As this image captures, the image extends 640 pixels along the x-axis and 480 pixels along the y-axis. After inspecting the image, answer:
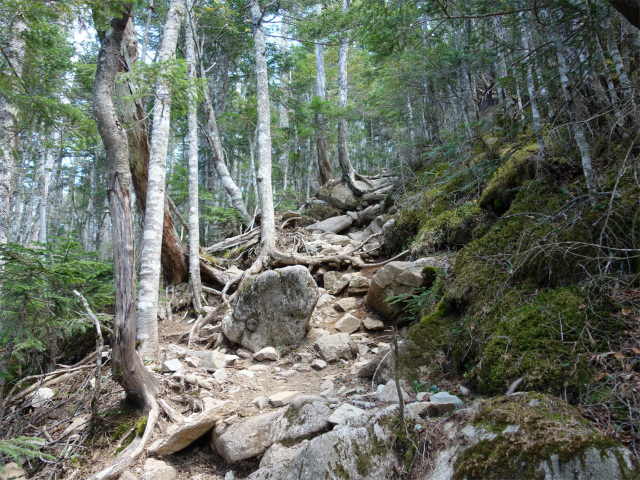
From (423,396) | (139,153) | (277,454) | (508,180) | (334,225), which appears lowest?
(277,454)

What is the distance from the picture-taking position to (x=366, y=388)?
409cm

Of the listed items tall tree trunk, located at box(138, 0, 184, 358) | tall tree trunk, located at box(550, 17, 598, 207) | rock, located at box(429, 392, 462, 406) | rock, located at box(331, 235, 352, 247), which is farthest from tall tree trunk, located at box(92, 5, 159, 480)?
rock, located at box(331, 235, 352, 247)

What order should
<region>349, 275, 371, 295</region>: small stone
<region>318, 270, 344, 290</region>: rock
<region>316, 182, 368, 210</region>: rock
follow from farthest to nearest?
1. <region>316, 182, 368, 210</region>: rock
2. <region>318, 270, 344, 290</region>: rock
3. <region>349, 275, 371, 295</region>: small stone

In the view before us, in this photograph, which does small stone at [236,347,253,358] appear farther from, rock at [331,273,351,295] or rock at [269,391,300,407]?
rock at [331,273,351,295]

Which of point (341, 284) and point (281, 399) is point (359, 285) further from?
point (281, 399)

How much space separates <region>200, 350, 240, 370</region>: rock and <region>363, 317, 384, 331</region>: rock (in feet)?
8.02

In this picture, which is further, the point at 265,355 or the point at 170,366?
the point at 265,355

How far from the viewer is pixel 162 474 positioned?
3.35 m

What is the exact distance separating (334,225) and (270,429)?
28.3 ft

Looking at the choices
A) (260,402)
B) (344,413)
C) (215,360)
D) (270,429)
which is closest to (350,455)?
(344,413)

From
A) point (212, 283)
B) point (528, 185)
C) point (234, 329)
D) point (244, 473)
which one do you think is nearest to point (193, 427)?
point (244, 473)

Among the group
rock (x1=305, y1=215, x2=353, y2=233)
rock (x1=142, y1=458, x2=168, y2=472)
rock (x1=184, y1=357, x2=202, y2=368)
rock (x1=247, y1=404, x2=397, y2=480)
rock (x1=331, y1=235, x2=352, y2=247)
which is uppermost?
rock (x1=305, y1=215, x2=353, y2=233)

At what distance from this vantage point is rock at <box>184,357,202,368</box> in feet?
17.7

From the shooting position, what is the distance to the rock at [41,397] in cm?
471
